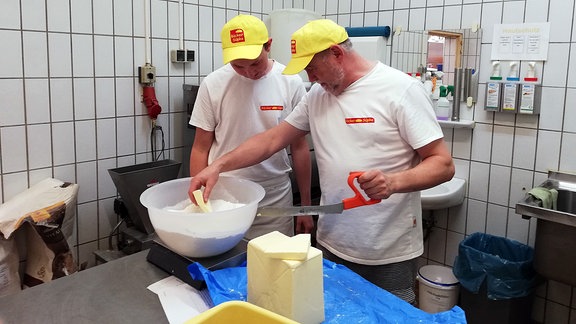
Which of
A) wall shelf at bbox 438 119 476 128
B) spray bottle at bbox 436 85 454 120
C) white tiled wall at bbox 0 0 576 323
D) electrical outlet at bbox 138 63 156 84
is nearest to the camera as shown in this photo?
white tiled wall at bbox 0 0 576 323

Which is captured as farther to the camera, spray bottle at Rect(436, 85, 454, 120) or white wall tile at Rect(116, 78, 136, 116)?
spray bottle at Rect(436, 85, 454, 120)

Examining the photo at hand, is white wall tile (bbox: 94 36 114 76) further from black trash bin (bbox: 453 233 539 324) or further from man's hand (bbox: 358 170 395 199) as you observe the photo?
black trash bin (bbox: 453 233 539 324)

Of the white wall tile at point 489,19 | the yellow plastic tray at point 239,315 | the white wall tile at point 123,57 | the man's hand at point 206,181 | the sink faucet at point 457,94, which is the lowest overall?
the yellow plastic tray at point 239,315

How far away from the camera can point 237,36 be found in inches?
69.1

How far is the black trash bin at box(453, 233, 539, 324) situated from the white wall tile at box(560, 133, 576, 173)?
0.45 metres

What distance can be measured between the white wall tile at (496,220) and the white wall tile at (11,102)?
2.43m

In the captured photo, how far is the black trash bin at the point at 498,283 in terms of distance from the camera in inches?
92.0

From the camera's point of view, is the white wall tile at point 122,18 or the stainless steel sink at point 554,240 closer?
the stainless steel sink at point 554,240

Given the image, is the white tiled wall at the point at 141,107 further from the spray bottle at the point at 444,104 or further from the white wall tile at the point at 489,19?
the spray bottle at the point at 444,104

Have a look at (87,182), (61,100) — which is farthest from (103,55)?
(87,182)

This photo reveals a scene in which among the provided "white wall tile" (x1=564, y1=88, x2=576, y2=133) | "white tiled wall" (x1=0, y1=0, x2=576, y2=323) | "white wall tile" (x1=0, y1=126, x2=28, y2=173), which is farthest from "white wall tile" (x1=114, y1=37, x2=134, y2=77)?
"white wall tile" (x1=564, y1=88, x2=576, y2=133)

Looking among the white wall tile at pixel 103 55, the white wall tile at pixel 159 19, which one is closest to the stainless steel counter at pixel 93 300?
the white wall tile at pixel 103 55

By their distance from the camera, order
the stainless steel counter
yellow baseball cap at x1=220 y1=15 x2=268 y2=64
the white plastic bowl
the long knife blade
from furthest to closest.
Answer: yellow baseball cap at x1=220 y1=15 x2=268 y2=64 < the long knife blade < the white plastic bowl < the stainless steel counter

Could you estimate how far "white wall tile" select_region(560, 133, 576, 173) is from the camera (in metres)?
2.33
